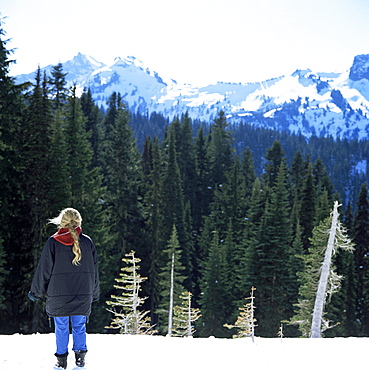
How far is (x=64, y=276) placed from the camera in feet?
21.1

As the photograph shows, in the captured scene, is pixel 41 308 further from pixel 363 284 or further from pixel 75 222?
pixel 363 284

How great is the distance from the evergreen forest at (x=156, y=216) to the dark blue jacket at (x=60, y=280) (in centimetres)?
1521

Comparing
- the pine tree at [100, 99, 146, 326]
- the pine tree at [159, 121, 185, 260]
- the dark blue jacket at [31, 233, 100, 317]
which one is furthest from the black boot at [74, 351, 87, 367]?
the pine tree at [159, 121, 185, 260]

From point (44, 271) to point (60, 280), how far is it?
283 millimetres

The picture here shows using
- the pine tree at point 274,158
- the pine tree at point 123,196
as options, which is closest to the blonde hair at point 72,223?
the pine tree at point 123,196

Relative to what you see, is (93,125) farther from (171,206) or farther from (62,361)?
(62,361)

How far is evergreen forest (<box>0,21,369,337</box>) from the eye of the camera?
24141mm

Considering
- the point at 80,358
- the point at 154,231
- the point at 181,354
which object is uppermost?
the point at 80,358

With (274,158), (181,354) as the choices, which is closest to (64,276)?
(181,354)

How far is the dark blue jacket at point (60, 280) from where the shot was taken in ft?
20.9

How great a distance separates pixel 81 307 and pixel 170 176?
144 feet

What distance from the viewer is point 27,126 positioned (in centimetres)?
2558

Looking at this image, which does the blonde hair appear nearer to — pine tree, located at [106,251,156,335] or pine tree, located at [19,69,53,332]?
pine tree, located at [106,251,156,335]

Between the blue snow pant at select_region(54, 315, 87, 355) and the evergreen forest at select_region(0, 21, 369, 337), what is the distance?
15103 millimetres
